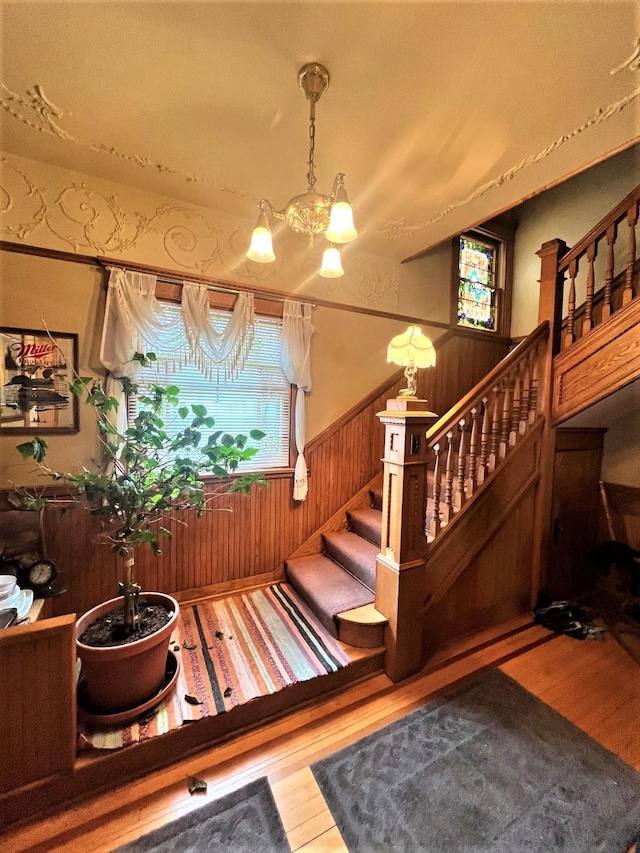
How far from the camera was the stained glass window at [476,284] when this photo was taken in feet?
12.7

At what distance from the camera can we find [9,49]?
1.33m

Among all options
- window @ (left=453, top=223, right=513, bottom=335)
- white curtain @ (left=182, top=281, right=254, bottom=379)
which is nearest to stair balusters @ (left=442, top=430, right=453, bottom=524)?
white curtain @ (left=182, top=281, right=254, bottom=379)

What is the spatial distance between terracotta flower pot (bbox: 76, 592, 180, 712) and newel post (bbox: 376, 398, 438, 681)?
1201mm

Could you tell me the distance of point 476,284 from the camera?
3979mm

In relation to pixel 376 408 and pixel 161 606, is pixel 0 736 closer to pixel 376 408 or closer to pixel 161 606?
pixel 161 606

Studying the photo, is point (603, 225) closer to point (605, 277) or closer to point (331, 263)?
point (605, 277)

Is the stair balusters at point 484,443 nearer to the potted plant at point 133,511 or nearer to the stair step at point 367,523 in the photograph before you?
the stair step at point 367,523

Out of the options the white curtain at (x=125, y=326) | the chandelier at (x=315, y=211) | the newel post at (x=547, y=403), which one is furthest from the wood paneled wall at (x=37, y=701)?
the newel post at (x=547, y=403)

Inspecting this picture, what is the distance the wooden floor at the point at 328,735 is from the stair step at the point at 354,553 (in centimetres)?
63

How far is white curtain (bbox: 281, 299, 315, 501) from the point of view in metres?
2.71

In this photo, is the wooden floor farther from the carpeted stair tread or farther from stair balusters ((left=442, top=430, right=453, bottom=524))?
stair balusters ((left=442, top=430, right=453, bottom=524))

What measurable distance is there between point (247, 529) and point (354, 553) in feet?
2.86

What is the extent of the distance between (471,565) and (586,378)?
1.52 metres

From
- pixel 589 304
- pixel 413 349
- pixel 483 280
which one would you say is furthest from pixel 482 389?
pixel 483 280
